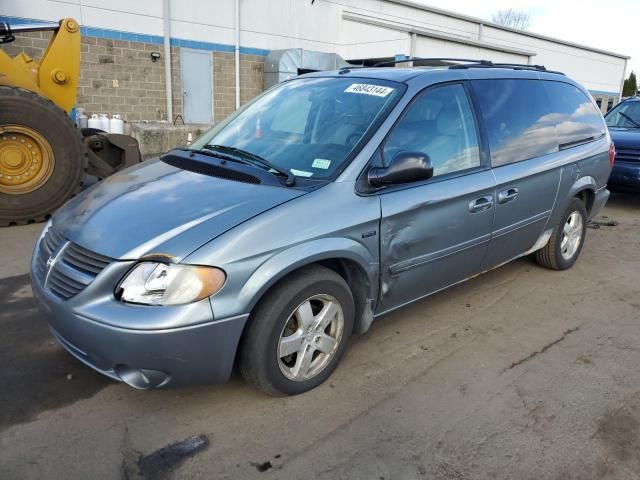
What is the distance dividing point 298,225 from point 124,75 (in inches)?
486

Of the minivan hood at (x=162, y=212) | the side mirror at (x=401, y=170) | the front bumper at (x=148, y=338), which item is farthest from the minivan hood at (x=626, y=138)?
the front bumper at (x=148, y=338)

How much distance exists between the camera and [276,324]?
2674 millimetres

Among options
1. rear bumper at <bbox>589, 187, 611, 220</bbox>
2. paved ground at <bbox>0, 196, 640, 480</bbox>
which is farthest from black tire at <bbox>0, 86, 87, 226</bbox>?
rear bumper at <bbox>589, 187, 611, 220</bbox>

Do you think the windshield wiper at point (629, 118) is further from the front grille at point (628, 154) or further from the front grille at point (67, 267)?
the front grille at point (67, 267)

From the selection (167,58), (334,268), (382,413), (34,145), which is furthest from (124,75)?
(382,413)

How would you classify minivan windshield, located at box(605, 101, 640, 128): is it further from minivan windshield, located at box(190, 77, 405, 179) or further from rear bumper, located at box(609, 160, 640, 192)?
minivan windshield, located at box(190, 77, 405, 179)

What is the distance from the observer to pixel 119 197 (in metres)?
3.03

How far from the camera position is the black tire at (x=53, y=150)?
6047 mm

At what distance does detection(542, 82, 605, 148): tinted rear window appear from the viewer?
4.63 metres

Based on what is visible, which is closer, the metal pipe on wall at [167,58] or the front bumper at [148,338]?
the front bumper at [148,338]

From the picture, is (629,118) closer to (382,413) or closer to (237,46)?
(382,413)

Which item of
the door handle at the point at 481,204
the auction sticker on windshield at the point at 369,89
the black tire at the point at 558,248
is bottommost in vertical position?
the black tire at the point at 558,248

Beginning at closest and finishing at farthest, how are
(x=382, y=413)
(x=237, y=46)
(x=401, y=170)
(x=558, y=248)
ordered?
(x=382, y=413), (x=401, y=170), (x=558, y=248), (x=237, y=46)

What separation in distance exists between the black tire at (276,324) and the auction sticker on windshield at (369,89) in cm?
129
